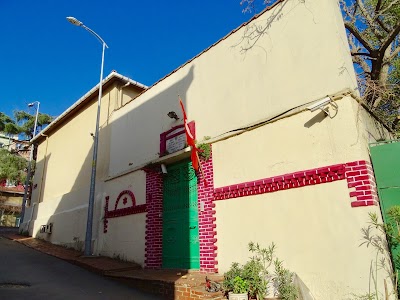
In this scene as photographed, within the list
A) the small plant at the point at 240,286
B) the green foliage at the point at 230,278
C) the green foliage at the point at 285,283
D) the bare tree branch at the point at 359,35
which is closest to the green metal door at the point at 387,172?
the green foliage at the point at 285,283

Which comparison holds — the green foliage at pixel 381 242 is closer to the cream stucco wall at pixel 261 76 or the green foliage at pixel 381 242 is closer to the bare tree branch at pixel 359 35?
the cream stucco wall at pixel 261 76

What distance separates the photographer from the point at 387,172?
480 centimetres

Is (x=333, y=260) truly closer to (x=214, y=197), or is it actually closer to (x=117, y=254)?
(x=214, y=197)

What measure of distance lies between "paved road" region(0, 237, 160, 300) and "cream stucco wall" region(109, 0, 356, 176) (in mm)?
3541

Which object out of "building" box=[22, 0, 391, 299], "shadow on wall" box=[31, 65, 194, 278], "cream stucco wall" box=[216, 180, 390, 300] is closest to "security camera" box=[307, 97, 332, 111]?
"building" box=[22, 0, 391, 299]

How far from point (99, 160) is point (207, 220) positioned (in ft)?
20.5

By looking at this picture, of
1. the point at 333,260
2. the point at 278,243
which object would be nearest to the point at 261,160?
the point at 278,243

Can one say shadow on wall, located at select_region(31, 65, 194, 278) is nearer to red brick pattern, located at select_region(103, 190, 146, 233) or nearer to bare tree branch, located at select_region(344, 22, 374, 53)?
red brick pattern, located at select_region(103, 190, 146, 233)

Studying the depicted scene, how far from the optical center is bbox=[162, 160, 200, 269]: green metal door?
23.8 feet

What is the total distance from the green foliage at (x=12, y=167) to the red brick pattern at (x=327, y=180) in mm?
17226

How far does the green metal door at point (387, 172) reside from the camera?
4645 mm

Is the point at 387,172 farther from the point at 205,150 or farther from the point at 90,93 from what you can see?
the point at 90,93

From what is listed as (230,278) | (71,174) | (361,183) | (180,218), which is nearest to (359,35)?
(361,183)

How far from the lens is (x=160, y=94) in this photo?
9391mm
